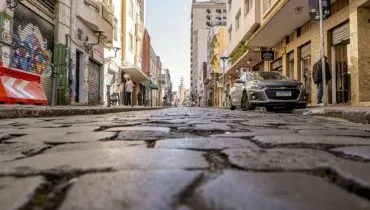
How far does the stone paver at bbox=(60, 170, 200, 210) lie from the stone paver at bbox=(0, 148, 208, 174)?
0.18 meters

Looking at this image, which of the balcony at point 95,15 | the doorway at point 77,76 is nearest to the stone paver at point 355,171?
the balcony at point 95,15

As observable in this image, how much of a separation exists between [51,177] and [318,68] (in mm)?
11984

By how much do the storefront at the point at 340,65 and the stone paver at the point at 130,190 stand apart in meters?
12.6

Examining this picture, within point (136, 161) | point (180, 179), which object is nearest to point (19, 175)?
point (136, 161)

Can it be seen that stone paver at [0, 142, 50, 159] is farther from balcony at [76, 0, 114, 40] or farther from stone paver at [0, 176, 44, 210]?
balcony at [76, 0, 114, 40]

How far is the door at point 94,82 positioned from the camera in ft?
68.4

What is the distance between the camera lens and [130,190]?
134 centimetres

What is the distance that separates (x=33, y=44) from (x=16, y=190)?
43.6ft

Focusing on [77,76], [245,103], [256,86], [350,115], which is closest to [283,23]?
[245,103]

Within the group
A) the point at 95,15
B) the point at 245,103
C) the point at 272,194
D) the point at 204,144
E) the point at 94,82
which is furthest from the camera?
the point at 94,82

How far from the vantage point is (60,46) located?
1597cm

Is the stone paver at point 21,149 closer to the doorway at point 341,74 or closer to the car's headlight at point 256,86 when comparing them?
the car's headlight at point 256,86

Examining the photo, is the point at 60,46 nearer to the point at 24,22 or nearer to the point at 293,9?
the point at 24,22

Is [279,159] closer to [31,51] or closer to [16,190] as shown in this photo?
[16,190]
